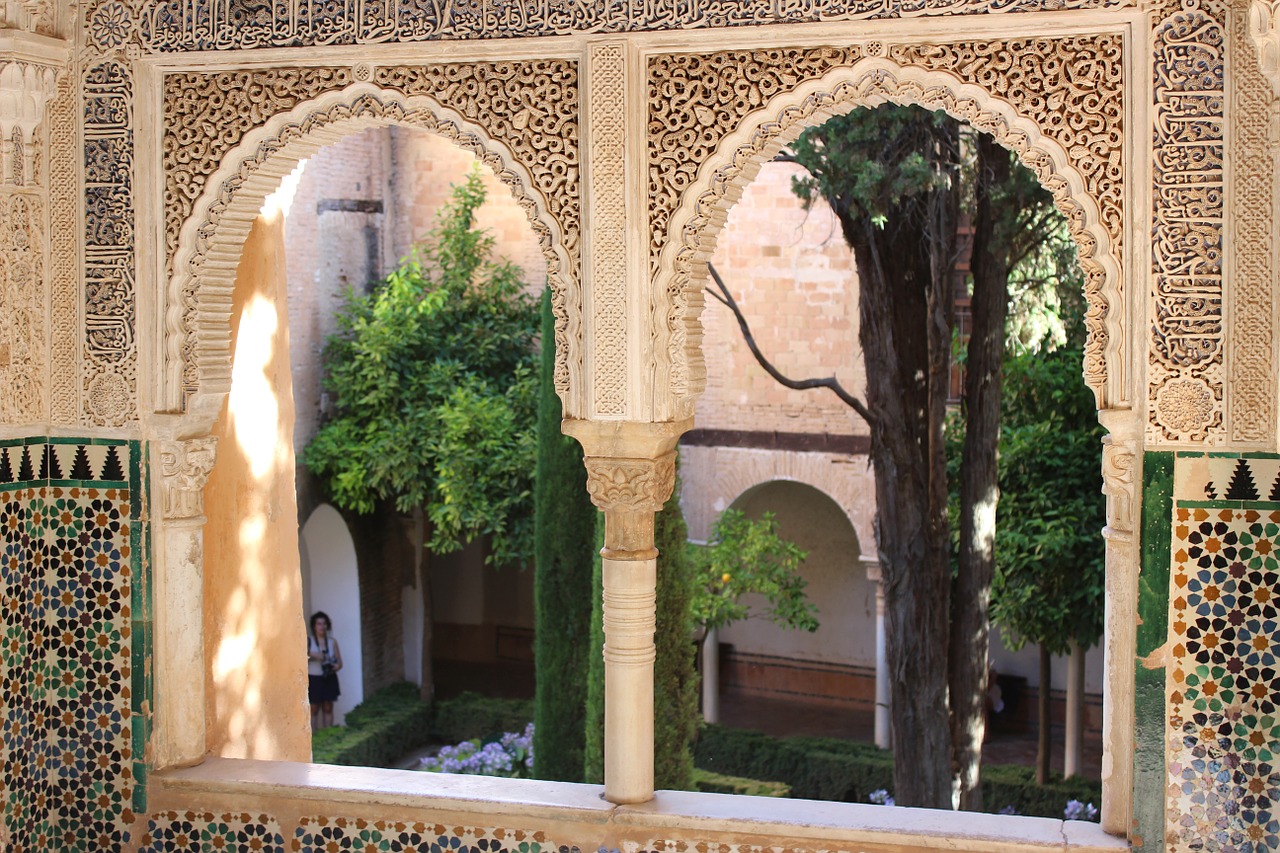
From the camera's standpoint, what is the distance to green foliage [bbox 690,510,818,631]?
11875 millimetres

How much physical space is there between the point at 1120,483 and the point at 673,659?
5.94 metres

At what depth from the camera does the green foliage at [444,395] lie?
13.4m

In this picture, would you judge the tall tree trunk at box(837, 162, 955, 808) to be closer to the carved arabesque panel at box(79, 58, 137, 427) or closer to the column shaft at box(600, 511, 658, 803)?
the column shaft at box(600, 511, 658, 803)

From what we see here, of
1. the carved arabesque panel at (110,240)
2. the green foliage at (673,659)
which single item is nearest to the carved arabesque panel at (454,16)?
the carved arabesque panel at (110,240)

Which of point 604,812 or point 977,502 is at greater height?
point 977,502

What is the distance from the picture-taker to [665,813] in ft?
16.5

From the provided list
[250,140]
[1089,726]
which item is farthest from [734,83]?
[1089,726]

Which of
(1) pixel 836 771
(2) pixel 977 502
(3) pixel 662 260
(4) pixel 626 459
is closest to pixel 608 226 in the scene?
(3) pixel 662 260

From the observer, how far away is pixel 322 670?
1395 centimetres

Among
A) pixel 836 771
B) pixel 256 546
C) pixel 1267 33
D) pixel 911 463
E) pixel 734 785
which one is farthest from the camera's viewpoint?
pixel 836 771

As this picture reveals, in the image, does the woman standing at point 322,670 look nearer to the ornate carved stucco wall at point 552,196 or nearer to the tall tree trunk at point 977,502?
→ the tall tree trunk at point 977,502

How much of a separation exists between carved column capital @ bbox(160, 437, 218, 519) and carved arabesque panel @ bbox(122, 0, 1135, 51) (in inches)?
56.6

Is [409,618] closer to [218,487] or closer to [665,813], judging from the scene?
[218,487]

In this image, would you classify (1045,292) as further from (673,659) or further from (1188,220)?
(1188,220)
